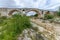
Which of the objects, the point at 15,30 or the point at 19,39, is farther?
the point at 15,30

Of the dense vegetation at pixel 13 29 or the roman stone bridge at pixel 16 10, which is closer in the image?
the dense vegetation at pixel 13 29

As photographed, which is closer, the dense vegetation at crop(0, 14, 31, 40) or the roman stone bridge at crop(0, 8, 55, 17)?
the dense vegetation at crop(0, 14, 31, 40)

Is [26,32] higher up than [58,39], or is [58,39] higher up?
[26,32]

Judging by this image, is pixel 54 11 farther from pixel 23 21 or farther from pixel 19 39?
pixel 19 39

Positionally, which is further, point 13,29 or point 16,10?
point 16,10

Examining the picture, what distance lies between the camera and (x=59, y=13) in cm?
4666

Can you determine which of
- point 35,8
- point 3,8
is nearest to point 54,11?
point 35,8

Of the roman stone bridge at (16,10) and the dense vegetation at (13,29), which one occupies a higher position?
the dense vegetation at (13,29)

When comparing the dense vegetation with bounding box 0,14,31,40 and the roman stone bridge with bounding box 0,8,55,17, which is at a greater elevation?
the dense vegetation with bounding box 0,14,31,40

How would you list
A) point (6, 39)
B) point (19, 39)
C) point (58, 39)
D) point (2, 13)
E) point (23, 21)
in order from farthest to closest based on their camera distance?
point (2, 13), point (58, 39), point (23, 21), point (19, 39), point (6, 39)

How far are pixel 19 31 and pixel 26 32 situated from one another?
1.41 feet

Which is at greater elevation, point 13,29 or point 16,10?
point 13,29

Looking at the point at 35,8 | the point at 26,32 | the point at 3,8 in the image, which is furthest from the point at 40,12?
the point at 26,32

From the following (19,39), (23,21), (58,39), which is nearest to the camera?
(19,39)
